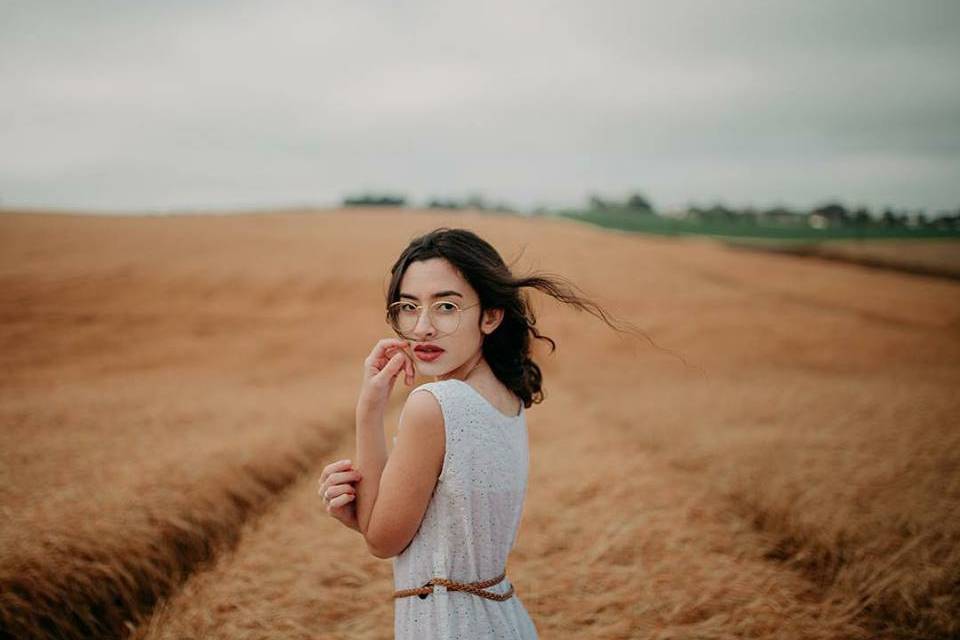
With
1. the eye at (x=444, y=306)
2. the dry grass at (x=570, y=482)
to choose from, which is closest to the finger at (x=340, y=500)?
the eye at (x=444, y=306)

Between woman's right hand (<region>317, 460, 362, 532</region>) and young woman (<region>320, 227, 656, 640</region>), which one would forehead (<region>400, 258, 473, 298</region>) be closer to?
young woman (<region>320, 227, 656, 640</region>)

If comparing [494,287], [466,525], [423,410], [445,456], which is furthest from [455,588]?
[494,287]

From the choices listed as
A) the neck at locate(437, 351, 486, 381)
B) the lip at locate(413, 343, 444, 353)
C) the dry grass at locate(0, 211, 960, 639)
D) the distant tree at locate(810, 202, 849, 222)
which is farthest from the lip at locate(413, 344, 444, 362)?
the distant tree at locate(810, 202, 849, 222)

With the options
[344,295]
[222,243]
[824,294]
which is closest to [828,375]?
[824,294]

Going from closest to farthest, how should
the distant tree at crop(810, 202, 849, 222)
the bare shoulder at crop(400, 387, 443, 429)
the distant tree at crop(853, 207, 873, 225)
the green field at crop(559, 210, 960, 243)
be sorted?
1. the bare shoulder at crop(400, 387, 443, 429)
2. the green field at crop(559, 210, 960, 243)
3. the distant tree at crop(853, 207, 873, 225)
4. the distant tree at crop(810, 202, 849, 222)

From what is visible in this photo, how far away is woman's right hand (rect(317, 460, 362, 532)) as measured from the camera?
148 centimetres

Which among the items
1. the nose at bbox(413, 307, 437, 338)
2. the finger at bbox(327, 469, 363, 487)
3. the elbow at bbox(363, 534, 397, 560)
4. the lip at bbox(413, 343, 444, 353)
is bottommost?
the elbow at bbox(363, 534, 397, 560)

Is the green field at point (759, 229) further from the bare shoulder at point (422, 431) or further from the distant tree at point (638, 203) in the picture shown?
the bare shoulder at point (422, 431)

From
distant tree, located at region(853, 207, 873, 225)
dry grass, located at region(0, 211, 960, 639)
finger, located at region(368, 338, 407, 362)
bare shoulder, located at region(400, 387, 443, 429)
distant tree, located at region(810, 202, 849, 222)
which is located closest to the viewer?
bare shoulder, located at region(400, 387, 443, 429)

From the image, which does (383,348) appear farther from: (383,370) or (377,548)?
(377,548)

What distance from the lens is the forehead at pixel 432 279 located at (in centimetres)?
169

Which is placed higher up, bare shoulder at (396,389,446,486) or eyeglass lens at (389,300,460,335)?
eyeglass lens at (389,300,460,335)

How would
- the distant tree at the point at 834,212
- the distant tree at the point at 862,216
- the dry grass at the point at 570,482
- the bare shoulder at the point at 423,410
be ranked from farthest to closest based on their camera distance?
1. the distant tree at the point at 834,212
2. the distant tree at the point at 862,216
3. the dry grass at the point at 570,482
4. the bare shoulder at the point at 423,410

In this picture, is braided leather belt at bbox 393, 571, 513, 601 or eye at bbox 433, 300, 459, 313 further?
eye at bbox 433, 300, 459, 313
